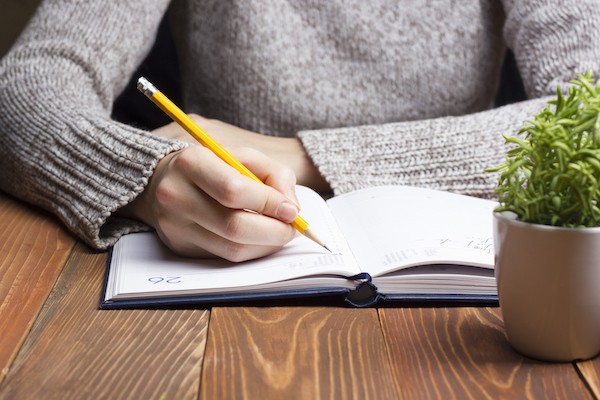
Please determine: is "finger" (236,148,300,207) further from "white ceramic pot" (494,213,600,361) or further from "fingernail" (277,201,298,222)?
"white ceramic pot" (494,213,600,361)

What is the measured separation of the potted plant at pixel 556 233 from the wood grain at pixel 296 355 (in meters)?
0.11

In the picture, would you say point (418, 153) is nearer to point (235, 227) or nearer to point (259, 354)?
point (235, 227)

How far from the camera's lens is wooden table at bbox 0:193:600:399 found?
47 centimetres

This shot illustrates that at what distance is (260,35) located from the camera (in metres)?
1.19

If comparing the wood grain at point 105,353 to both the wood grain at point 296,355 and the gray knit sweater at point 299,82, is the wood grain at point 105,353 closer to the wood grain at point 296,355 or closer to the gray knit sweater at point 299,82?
the wood grain at point 296,355

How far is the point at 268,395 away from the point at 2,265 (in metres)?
0.35

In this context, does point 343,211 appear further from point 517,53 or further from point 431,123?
point 517,53

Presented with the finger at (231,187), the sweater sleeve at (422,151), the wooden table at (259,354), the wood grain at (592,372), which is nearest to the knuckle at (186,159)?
the finger at (231,187)

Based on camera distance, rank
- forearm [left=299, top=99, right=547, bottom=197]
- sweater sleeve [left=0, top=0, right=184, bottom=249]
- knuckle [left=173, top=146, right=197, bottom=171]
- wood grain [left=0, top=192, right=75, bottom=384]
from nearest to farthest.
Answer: wood grain [left=0, top=192, right=75, bottom=384] → knuckle [left=173, top=146, right=197, bottom=171] → sweater sleeve [left=0, top=0, right=184, bottom=249] → forearm [left=299, top=99, right=547, bottom=197]

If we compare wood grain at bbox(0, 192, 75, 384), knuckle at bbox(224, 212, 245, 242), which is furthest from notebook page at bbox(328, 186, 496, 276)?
wood grain at bbox(0, 192, 75, 384)

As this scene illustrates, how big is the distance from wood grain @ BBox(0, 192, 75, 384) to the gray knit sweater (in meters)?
0.02

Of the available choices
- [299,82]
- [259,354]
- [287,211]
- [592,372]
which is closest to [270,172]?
[287,211]

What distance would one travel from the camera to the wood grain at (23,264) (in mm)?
557

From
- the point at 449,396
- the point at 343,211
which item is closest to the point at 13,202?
the point at 343,211
